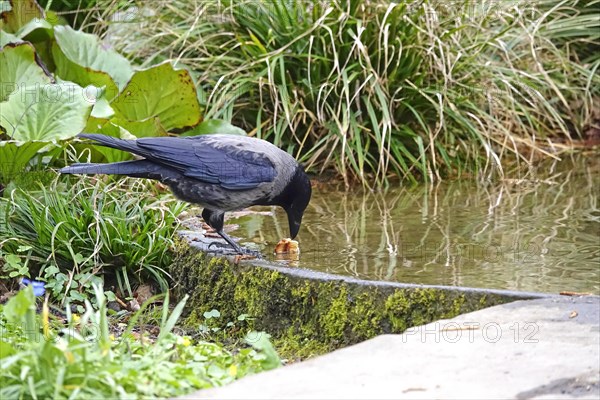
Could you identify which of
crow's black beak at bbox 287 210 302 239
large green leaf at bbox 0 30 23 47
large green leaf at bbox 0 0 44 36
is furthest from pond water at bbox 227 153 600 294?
large green leaf at bbox 0 0 44 36

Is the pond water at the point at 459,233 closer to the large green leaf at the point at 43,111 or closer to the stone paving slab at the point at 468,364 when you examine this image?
the stone paving slab at the point at 468,364

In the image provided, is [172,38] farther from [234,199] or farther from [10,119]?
[234,199]

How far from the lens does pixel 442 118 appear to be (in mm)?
6273

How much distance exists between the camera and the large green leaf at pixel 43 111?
4930 millimetres

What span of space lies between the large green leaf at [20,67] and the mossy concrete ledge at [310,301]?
5.39 feet

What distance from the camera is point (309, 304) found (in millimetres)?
3682

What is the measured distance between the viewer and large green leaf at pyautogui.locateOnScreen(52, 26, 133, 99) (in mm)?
5539

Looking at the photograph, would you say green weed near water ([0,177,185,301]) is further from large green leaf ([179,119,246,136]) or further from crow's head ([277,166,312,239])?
large green leaf ([179,119,246,136])

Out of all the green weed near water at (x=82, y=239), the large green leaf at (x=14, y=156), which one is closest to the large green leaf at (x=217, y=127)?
the green weed near water at (x=82, y=239)

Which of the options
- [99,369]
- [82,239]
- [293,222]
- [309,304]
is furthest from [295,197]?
[99,369]

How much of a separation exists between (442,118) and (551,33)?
2.17 meters

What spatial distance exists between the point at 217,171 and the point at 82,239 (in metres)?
0.76

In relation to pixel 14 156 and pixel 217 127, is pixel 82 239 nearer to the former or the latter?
pixel 14 156

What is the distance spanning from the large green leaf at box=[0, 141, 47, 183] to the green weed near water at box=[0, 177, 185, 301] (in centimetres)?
19
